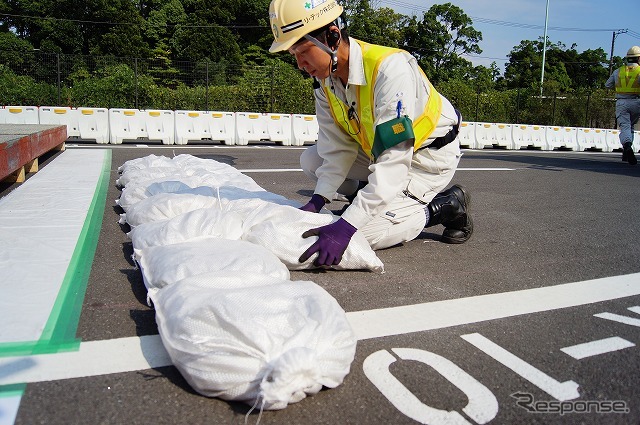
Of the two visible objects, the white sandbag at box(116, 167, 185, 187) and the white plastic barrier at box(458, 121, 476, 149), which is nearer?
the white sandbag at box(116, 167, 185, 187)

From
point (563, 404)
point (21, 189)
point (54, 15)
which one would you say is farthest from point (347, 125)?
point (54, 15)

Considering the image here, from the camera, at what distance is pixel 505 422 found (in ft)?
4.76

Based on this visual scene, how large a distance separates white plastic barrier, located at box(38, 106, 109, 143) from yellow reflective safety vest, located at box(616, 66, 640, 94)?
1089 centimetres

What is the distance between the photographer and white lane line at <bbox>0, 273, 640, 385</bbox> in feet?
5.36

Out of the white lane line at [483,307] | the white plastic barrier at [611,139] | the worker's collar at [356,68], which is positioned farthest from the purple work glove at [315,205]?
the white plastic barrier at [611,139]

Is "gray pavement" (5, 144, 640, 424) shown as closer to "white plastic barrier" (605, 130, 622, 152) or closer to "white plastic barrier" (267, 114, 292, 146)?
"white plastic barrier" (267, 114, 292, 146)

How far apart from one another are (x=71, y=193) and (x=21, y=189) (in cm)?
51

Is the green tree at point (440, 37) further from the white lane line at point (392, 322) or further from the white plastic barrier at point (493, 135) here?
the white lane line at point (392, 322)

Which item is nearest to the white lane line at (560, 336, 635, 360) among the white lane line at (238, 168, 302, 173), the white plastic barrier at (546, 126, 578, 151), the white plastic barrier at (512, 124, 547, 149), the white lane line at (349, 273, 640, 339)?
the white lane line at (349, 273, 640, 339)

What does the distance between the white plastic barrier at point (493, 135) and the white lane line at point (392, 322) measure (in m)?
13.1

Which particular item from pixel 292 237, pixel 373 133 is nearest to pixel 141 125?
pixel 373 133

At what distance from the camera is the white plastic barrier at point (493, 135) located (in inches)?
608

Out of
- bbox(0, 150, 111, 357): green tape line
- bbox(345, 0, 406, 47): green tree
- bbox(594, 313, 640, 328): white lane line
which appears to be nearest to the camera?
bbox(0, 150, 111, 357): green tape line

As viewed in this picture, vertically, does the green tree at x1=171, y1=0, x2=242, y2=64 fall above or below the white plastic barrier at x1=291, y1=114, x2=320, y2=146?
above
